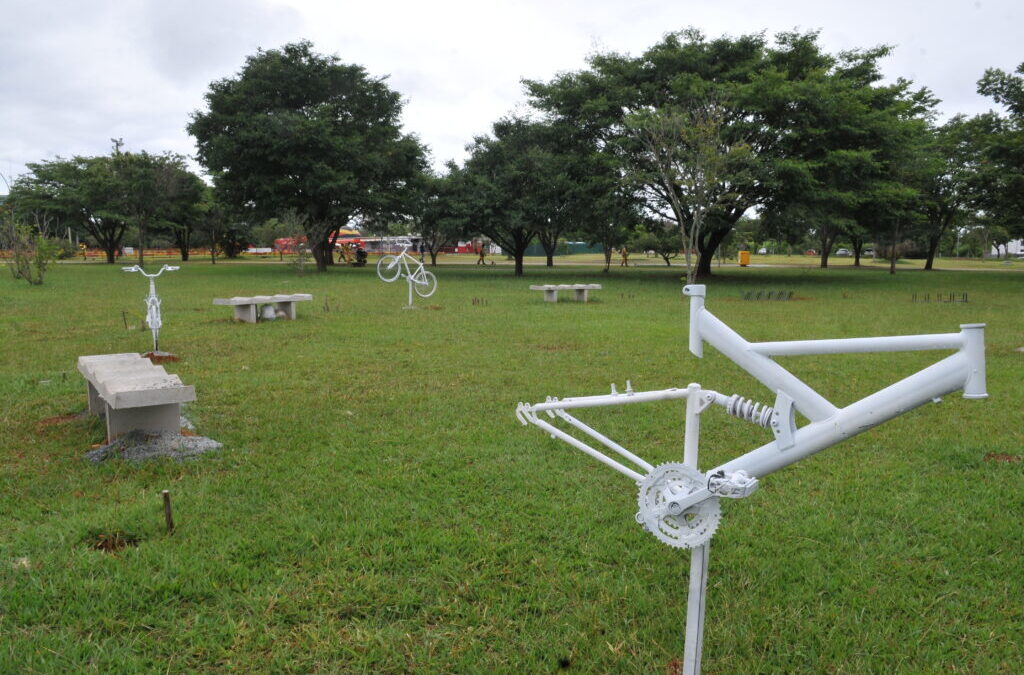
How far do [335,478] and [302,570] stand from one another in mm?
1038

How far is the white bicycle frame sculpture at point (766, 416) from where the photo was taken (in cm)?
161

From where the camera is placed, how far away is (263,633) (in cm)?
240

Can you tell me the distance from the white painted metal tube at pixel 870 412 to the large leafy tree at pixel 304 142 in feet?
76.5

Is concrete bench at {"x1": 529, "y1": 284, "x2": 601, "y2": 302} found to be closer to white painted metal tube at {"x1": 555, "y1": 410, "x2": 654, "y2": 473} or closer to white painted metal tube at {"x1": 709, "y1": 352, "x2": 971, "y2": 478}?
white painted metal tube at {"x1": 555, "y1": 410, "x2": 654, "y2": 473}

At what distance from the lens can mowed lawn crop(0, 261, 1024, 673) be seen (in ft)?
7.68

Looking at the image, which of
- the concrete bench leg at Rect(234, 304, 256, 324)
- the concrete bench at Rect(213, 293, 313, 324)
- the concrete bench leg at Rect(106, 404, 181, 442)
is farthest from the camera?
the concrete bench leg at Rect(234, 304, 256, 324)

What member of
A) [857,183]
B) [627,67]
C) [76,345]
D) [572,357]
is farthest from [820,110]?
[76,345]

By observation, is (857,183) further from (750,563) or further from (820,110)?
(750,563)

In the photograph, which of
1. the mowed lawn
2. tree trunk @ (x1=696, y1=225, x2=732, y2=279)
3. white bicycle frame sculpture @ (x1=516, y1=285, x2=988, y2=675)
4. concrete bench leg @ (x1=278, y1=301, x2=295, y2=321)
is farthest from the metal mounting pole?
tree trunk @ (x1=696, y1=225, x2=732, y2=279)

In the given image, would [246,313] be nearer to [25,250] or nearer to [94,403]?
[94,403]

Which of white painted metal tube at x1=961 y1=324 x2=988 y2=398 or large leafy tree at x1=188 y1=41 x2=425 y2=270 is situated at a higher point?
large leafy tree at x1=188 y1=41 x2=425 y2=270

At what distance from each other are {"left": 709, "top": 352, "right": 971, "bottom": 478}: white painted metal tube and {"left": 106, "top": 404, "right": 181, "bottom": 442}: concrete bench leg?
372 centimetres

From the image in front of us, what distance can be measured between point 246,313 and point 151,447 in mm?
6798

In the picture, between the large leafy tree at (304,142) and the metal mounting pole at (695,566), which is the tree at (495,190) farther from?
the metal mounting pole at (695,566)
